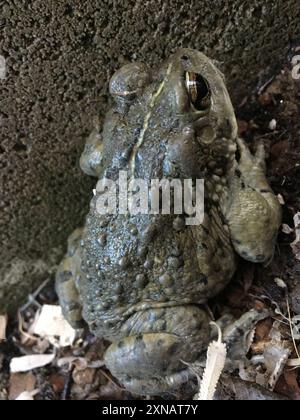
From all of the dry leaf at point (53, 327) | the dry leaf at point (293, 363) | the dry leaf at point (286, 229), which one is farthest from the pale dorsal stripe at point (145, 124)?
the dry leaf at point (53, 327)

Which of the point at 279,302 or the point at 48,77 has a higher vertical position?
the point at 48,77

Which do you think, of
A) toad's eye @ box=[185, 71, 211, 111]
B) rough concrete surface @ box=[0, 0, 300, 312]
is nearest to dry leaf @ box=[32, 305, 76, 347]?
rough concrete surface @ box=[0, 0, 300, 312]

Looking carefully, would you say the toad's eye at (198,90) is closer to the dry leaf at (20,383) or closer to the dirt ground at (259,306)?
the dirt ground at (259,306)

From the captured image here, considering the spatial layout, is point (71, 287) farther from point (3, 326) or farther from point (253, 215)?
point (253, 215)

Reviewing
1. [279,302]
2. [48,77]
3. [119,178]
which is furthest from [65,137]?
[279,302]

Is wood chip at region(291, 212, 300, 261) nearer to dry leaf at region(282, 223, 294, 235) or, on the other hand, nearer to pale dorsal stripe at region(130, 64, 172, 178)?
dry leaf at region(282, 223, 294, 235)
